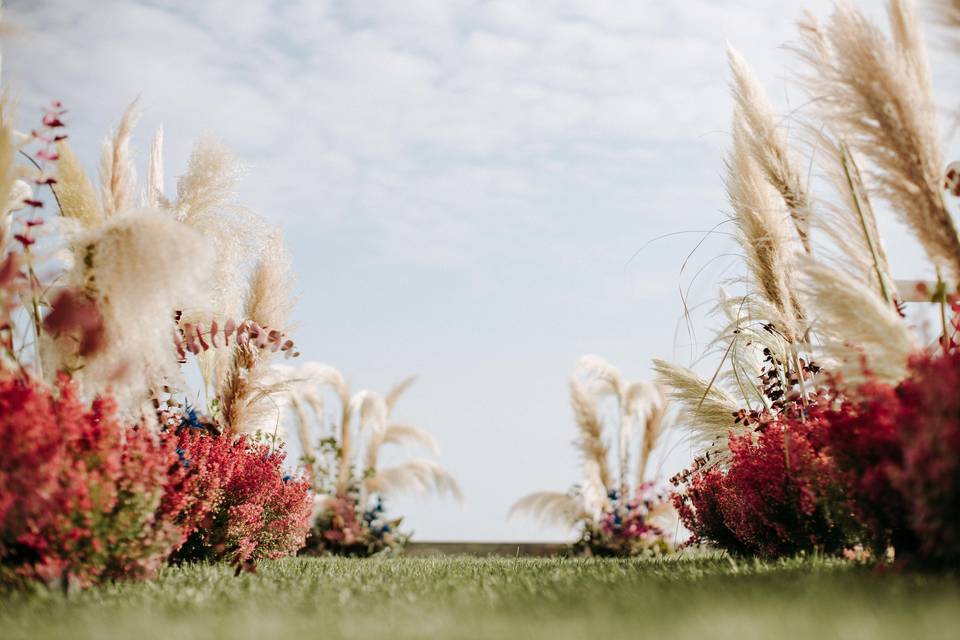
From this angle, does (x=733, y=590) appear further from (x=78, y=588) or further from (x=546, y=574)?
(x=78, y=588)

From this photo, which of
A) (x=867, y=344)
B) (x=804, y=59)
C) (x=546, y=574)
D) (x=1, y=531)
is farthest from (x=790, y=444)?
(x=1, y=531)

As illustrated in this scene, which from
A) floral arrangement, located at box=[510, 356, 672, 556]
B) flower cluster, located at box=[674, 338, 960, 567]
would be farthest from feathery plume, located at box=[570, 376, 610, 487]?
flower cluster, located at box=[674, 338, 960, 567]

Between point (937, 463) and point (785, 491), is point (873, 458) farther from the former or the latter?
point (785, 491)

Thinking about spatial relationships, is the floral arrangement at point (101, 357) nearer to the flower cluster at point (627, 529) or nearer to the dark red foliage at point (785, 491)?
the dark red foliage at point (785, 491)

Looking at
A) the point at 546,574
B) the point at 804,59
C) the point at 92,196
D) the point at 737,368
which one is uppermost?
the point at 804,59

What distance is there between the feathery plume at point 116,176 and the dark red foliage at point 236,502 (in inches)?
48.1

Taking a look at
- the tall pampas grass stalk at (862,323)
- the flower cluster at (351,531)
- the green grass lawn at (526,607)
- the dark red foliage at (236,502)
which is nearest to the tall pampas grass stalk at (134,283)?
the green grass lawn at (526,607)

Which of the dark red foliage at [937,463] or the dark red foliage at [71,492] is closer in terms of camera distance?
the dark red foliage at [937,463]

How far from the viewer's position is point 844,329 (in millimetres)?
2977

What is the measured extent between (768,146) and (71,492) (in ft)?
10.6

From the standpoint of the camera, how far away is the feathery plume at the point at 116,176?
13.5 ft

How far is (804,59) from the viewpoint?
11.4ft

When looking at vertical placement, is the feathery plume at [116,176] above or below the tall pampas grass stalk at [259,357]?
above

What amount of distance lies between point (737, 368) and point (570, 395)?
12.9 feet
